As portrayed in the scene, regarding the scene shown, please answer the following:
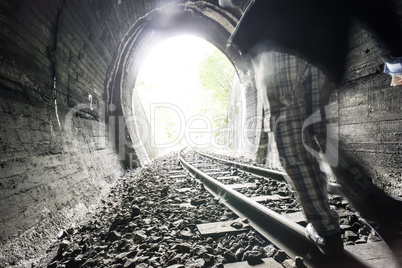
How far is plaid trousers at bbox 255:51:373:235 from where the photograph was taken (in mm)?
1181

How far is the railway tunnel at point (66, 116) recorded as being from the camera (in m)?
2.16

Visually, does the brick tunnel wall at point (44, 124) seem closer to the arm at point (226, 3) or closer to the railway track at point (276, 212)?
the railway track at point (276, 212)

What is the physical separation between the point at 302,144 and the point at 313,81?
0.47 metres

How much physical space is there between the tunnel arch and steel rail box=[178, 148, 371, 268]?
178 inches

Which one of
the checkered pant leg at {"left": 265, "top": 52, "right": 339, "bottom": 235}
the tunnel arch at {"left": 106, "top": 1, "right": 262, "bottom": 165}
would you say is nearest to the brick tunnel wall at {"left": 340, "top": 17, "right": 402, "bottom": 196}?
the checkered pant leg at {"left": 265, "top": 52, "right": 339, "bottom": 235}

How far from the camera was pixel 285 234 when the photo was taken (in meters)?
1.59

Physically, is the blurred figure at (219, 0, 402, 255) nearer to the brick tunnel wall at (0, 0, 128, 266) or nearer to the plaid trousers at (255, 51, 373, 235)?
the plaid trousers at (255, 51, 373, 235)

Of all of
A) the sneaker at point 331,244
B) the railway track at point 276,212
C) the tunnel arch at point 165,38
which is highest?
the tunnel arch at point 165,38

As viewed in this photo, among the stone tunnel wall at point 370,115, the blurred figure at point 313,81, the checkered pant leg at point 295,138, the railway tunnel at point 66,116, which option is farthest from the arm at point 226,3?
the checkered pant leg at point 295,138

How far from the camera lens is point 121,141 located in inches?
270

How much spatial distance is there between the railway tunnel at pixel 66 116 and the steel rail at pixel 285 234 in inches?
67.3

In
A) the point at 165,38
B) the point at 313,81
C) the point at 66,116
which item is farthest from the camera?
the point at 165,38

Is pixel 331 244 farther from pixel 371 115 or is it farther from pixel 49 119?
pixel 49 119

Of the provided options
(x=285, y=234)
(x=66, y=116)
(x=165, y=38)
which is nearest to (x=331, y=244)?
(x=285, y=234)
